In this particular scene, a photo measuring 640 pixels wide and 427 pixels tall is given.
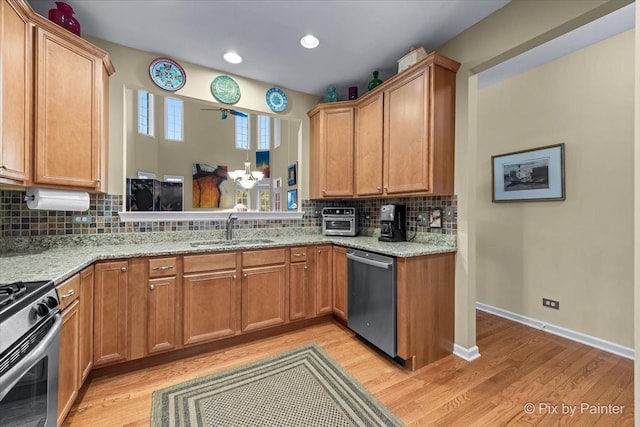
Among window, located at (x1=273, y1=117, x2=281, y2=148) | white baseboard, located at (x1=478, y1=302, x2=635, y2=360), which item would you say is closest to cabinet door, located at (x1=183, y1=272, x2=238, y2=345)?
window, located at (x1=273, y1=117, x2=281, y2=148)

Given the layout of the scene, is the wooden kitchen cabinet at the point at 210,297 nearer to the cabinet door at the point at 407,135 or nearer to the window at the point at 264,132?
the window at the point at 264,132

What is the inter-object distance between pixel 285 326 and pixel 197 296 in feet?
3.05

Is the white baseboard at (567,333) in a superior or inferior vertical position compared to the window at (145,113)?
inferior

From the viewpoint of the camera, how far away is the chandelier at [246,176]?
293cm

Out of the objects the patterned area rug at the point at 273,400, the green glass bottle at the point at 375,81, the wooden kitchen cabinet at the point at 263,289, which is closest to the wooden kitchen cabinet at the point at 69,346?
the patterned area rug at the point at 273,400

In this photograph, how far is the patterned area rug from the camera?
152 cm

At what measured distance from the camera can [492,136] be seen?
10.3 feet

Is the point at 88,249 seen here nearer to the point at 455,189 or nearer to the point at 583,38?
the point at 455,189

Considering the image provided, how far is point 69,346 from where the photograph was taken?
1468 millimetres

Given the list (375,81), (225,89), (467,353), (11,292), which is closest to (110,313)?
(11,292)

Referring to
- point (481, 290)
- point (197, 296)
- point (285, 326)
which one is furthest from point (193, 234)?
point (481, 290)

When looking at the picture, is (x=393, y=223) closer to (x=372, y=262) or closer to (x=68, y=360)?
(x=372, y=262)

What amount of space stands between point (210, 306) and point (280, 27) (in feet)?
7.76

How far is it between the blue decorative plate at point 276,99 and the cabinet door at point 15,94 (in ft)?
6.13
